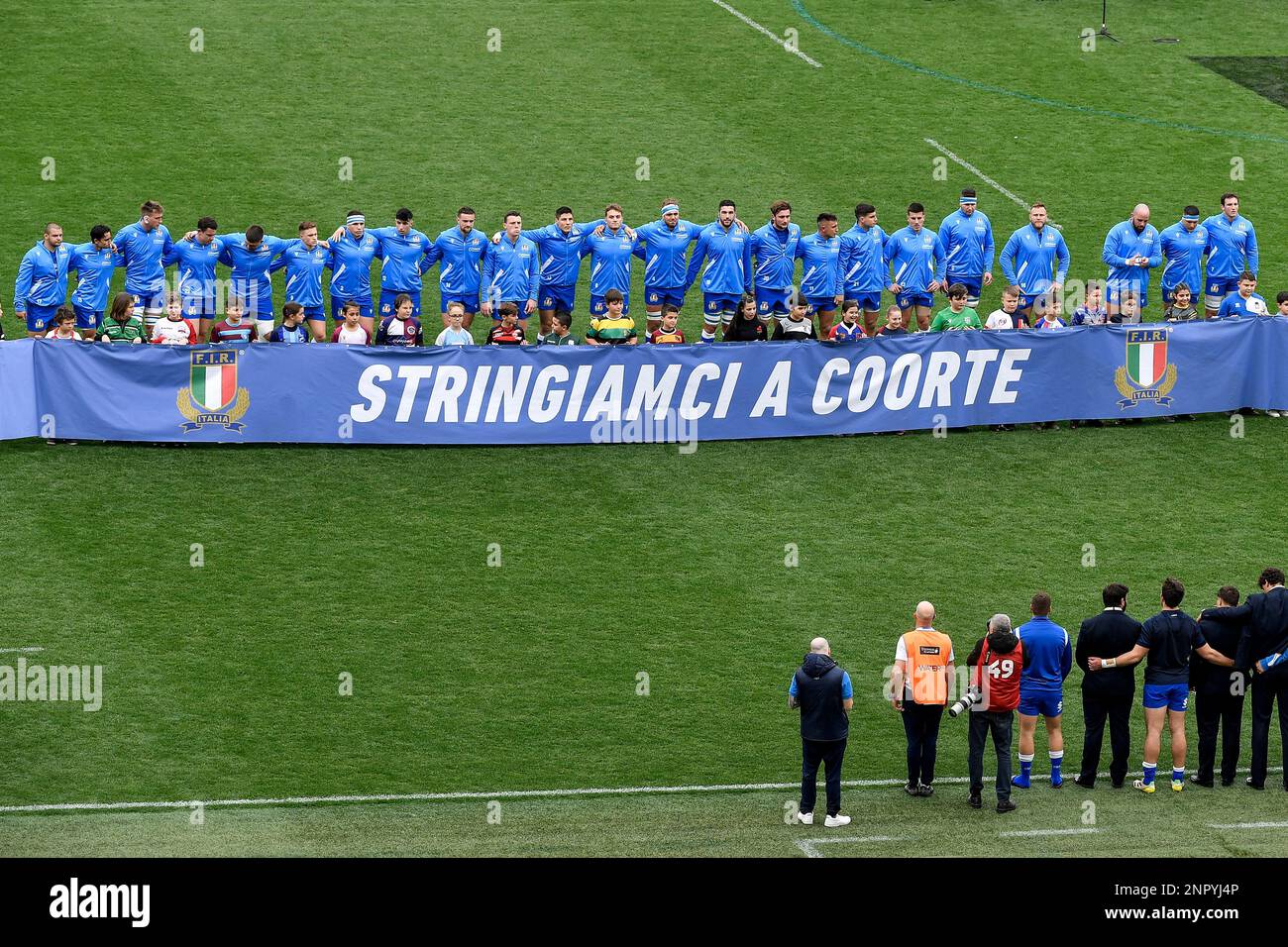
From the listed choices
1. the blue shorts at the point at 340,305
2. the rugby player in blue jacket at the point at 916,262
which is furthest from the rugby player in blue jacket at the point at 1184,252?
the blue shorts at the point at 340,305

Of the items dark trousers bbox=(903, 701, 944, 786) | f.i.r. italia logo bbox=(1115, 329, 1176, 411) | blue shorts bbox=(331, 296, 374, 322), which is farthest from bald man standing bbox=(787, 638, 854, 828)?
blue shorts bbox=(331, 296, 374, 322)

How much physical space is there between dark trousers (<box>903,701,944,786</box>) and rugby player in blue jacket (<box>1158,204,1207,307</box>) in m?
11.5

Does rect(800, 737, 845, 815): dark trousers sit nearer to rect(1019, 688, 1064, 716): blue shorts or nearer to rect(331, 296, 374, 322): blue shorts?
rect(1019, 688, 1064, 716): blue shorts

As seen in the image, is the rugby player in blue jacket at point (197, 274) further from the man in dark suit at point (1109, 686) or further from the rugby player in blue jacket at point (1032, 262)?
the man in dark suit at point (1109, 686)

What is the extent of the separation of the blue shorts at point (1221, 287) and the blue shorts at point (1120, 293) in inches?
24.2

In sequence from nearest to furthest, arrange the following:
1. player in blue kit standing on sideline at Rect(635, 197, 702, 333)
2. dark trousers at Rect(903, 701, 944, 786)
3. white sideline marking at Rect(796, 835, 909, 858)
→ 1. white sideline marking at Rect(796, 835, 909, 858)
2. dark trousers at Rect(903, 701, 944, 786)
3. player in blue kit standing on sideline at Rect(635, 197, 702, 333)

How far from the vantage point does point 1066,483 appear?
990 inches

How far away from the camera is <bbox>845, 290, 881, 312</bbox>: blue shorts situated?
90.6 ft

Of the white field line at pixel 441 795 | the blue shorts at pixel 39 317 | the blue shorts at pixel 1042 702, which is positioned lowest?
the white field line at pixel 441 795

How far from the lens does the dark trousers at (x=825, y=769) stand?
58.2 ft

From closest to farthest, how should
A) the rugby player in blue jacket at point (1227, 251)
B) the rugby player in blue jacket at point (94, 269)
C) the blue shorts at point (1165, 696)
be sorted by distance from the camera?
the blue shorts at point (1165, 696) < the rugby player in blue jacket at point (94, 269) < the rugby player in blue jacket at point (1227, 251)

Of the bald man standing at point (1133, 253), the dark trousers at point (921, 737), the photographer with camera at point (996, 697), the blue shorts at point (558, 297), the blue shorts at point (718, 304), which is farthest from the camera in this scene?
the bald man standing at point (1133, 253)

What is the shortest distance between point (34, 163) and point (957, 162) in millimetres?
14915

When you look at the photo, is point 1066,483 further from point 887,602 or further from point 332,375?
point 332,375
